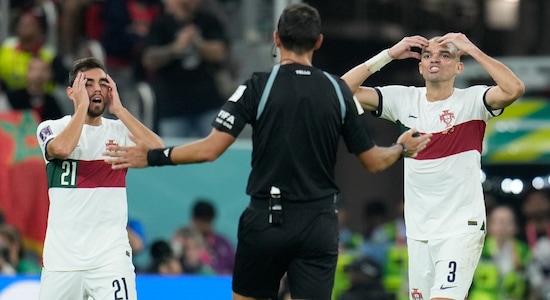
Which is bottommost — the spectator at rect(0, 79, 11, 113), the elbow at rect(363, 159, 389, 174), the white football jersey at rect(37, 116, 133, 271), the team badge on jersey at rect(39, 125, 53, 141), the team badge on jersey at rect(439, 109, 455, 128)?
the white football jersey at rect(37, 116, 133, 271)

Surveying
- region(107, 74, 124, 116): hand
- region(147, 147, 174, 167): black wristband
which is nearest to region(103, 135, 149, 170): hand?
region(147, 147, 174, 167): black wristband

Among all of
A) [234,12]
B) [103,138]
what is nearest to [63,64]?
[234,12]

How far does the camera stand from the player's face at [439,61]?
1017 cm

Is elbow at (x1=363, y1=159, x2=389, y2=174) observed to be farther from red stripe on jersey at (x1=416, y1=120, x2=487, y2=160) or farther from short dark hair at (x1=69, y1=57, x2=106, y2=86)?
short dark hair at (x1=69, y1=57, x2=106, y2=86)

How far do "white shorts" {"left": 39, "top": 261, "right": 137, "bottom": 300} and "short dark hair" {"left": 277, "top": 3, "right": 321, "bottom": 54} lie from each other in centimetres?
220

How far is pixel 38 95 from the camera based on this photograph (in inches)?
621

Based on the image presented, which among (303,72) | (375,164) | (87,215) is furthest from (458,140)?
(87,215)

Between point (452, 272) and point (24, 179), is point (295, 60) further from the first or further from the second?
point (24, 179)

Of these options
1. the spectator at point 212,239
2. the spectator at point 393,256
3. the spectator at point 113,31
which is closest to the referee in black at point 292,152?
the spectator at point 212,239

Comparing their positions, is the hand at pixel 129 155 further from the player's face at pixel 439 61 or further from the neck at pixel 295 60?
the player's face at pixel 439 61

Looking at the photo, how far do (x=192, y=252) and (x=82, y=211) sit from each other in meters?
5.26

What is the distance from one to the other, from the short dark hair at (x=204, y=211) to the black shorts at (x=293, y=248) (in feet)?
21.7

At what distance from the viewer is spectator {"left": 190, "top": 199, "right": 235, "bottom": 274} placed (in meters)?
15.2

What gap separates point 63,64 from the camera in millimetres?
16469
